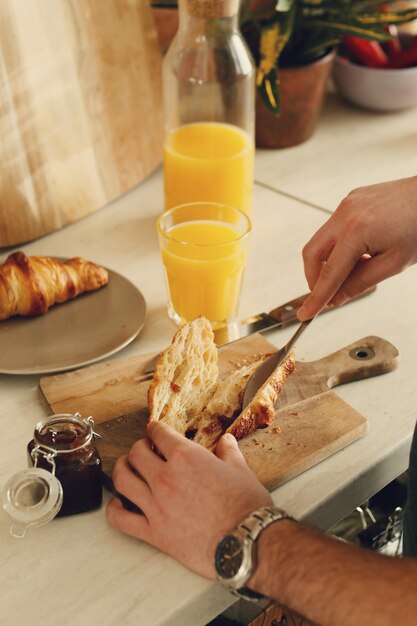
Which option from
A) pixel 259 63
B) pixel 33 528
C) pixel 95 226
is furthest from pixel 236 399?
pixel 259 63

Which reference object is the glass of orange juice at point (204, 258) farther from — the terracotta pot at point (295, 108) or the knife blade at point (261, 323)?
the terracotta pot at point (295, 108)

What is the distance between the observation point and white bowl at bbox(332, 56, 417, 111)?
6.16 ft

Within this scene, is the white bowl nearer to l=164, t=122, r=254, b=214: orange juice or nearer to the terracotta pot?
the terracotta pot

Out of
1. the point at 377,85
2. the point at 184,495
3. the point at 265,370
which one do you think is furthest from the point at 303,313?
the point at 377,85

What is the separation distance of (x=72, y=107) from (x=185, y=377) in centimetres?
62

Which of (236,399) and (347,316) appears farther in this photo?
(347,316)

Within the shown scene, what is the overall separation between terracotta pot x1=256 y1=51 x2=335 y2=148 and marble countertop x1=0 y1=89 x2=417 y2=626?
1.2 inches

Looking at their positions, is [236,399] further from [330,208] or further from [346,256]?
[330,208]

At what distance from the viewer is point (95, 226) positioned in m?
1.52

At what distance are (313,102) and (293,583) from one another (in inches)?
46.9

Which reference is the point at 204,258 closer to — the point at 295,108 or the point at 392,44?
the point at 295,108

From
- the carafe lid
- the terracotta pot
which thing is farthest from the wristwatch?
the terracotta pot

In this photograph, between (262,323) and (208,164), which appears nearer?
(262,323)

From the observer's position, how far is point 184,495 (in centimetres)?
89
